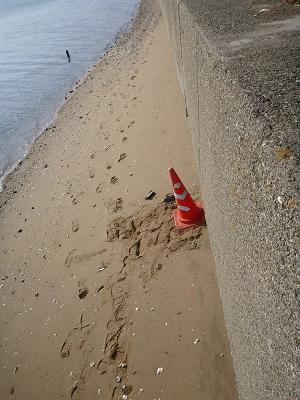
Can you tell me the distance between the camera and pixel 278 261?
117 cm

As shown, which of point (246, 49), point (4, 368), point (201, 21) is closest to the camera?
point (246, 49)

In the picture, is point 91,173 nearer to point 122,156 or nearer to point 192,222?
point 122,156

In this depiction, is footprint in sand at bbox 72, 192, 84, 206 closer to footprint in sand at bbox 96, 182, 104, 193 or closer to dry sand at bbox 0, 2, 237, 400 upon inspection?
dry sand at bbox 0, 2, 237, 400

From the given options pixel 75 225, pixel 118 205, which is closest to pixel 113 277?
pixel 118 205

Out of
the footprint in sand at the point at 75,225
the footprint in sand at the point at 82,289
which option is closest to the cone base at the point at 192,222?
Answer: the footprint in sand at the point at 82,289

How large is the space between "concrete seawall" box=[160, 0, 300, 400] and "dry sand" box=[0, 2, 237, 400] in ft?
4.88

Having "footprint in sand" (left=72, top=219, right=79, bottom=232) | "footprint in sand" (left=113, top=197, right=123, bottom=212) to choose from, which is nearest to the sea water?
"footprint in sand" (left=72, top=219, right=79, bottom=232)

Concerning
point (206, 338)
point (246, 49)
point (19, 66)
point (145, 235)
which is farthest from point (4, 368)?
point (19, 66)

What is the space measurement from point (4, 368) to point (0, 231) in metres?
3.31

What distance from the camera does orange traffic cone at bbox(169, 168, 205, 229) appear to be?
4.37 meters

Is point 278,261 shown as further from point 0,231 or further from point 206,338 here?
point 0,231

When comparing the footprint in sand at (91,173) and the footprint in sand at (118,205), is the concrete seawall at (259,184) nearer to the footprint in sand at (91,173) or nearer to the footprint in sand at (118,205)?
the footprint in sand at (118,205)

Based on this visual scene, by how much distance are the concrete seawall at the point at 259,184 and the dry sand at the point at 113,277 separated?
1487 mm

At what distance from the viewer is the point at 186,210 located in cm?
447
